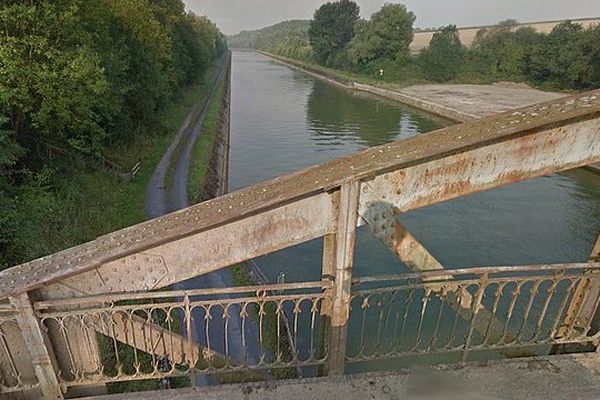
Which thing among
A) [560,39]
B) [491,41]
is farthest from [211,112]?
[491,41]

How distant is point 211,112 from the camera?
2989 centimetres

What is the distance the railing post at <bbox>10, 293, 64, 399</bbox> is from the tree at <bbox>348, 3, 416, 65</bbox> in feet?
202

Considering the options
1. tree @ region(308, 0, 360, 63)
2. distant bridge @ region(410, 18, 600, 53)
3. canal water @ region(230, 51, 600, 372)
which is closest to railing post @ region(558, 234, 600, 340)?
canal water @ region(230, 51, 600, 372)

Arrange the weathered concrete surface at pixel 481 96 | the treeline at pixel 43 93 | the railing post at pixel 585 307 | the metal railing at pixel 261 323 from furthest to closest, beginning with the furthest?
the weathered concrete surface at pixel 481 96 < the treeline at pixel 43 93 < the railing post at pixel 585 307 < the metal railing at pixel 261 323

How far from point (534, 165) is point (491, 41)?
67172 millimetres

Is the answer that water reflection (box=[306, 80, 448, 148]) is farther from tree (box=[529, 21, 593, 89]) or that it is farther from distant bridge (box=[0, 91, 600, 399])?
distant bridge (box=[0, 91, 600, 399])

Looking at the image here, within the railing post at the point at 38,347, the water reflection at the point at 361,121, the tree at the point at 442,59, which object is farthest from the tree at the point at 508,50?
the railing post at the point at 38,347

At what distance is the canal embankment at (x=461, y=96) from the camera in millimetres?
31750

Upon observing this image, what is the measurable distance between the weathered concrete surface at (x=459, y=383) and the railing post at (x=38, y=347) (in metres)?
0.38

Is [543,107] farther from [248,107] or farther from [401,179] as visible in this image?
[248,107]

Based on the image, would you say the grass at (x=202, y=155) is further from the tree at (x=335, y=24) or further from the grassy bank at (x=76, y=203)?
the tree at (x=335, y=24)

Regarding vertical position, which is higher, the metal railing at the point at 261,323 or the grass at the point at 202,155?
the metal railing at the point at 261,323

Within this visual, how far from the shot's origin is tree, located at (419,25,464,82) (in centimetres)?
5544

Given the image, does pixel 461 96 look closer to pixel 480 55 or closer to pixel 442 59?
pixel 442 59
